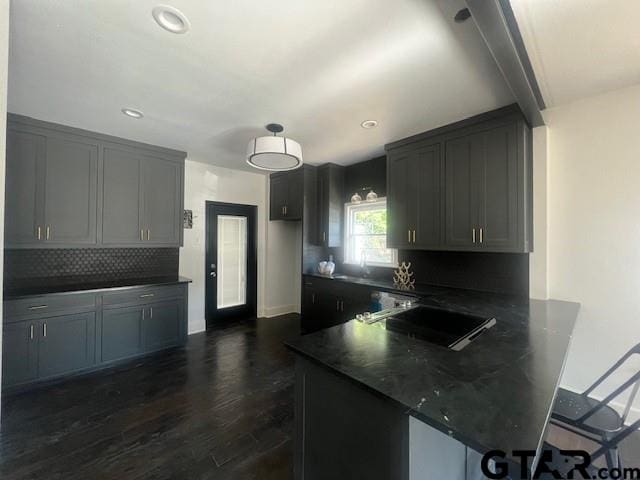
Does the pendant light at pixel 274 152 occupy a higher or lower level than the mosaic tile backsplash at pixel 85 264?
higher

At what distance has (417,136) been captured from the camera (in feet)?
10.5

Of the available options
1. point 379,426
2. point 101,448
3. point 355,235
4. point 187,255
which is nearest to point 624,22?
point 379,426

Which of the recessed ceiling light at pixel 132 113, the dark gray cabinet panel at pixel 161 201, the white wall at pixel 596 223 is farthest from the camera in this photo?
the dark gray cabinet panel at pixel 161 201

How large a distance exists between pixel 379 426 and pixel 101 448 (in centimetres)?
213

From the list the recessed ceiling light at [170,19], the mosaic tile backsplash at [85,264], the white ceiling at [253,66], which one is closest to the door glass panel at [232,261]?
the mosaic tile backsplash at [85,264]

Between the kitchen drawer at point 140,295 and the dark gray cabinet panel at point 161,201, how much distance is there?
2.12 ft

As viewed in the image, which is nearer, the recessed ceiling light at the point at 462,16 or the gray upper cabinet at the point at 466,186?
the recessed ceiling light at the point at 462,16

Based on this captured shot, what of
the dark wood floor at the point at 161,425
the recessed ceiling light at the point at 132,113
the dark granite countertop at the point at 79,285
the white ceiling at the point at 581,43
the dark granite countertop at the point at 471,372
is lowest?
the dark wood floor at the point at 161,425

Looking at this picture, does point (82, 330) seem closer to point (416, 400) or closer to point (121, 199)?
point (121, 199)

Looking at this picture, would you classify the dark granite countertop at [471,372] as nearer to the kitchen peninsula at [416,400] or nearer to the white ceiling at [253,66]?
the kitchen peninsula at [416,400]

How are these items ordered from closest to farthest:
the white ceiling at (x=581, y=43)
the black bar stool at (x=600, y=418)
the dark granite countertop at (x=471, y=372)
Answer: the dark granite countertop at (x=471, y=372), the black bar stool at (x=600, y=418), the white ceiling at (x=581, y=43)

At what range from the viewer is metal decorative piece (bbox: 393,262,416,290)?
343cm

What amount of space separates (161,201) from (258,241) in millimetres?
1824

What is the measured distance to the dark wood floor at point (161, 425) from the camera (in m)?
1.77
